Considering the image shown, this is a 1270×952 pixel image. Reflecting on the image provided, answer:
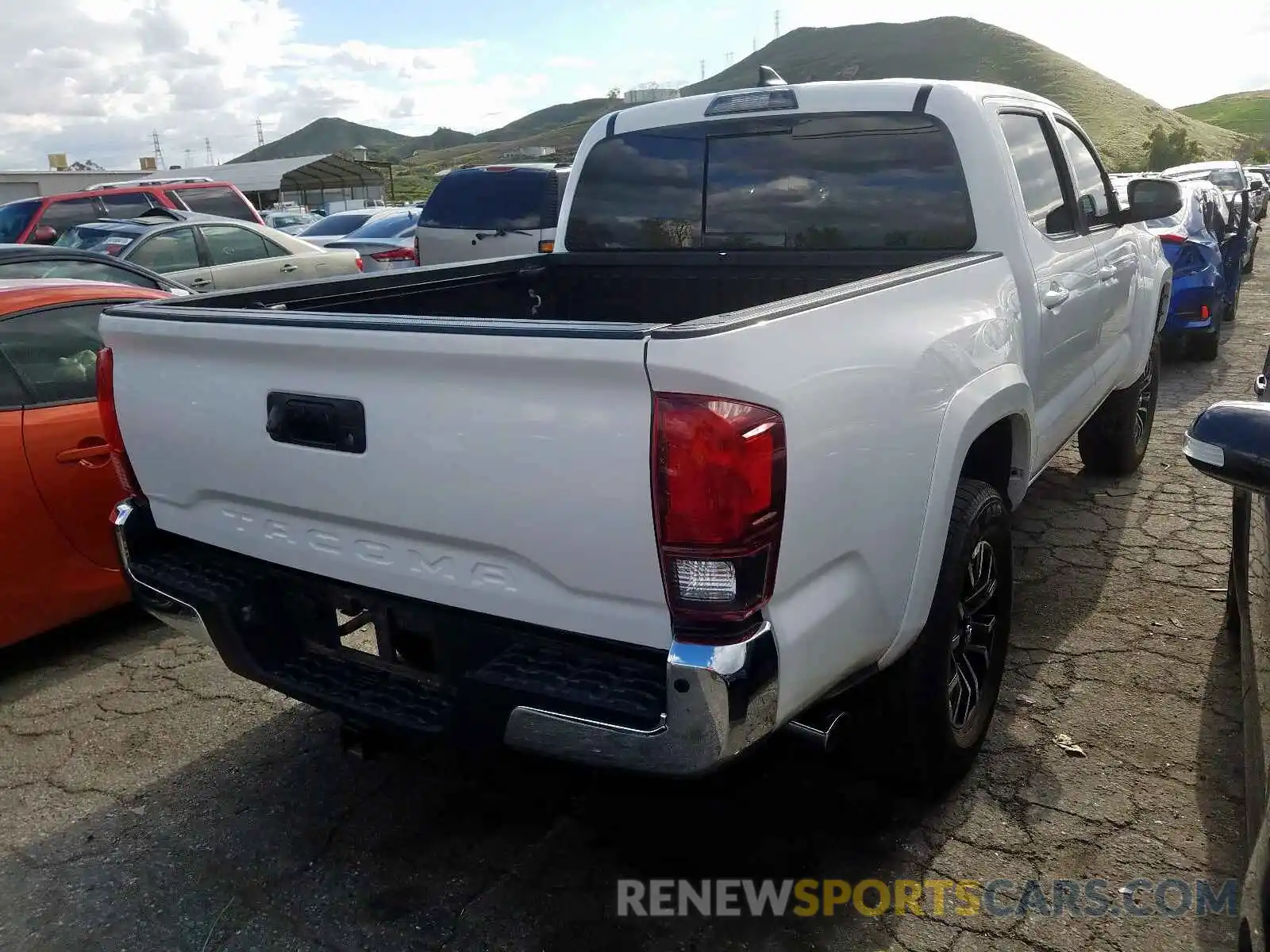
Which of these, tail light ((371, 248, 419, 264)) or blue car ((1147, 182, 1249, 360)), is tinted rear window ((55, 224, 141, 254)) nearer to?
tail light ((371, 248, 419, 264))

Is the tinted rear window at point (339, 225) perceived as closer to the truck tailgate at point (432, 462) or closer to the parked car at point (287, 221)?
the parked car at point (287, 221)

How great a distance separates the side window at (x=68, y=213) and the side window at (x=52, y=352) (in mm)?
9961

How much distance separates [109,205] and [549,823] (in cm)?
1388

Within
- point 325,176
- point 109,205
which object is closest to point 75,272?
point 109,205

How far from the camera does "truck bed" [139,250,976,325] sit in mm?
3496

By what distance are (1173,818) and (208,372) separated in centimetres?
282

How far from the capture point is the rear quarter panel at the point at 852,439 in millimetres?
1998

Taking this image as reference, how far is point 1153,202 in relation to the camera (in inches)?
183

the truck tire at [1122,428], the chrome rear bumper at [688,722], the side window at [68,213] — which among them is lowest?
the truck tire at [1122,428]

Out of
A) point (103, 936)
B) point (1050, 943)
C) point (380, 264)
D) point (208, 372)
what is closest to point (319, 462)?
point (208, 372)

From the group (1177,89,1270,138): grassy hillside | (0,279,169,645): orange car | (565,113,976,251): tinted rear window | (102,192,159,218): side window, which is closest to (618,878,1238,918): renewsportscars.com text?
(565,113,976,251): tinted rear window

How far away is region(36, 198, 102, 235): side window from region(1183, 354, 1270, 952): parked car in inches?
534

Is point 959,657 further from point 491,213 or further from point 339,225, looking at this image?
point 339,225

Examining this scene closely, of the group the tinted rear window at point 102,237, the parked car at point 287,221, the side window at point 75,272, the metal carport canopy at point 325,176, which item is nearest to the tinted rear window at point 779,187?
the side window at point 75,272
